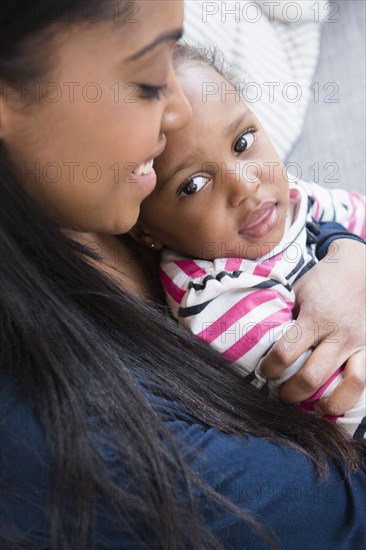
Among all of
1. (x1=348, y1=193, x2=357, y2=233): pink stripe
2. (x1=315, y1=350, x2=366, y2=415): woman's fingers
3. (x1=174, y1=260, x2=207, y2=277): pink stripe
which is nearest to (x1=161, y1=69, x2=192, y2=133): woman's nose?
(x1=174, y1=260, x2=207, y2=277): pink stripe

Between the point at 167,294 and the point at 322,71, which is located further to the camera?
the point at 322,71

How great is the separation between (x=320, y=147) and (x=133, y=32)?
0.78 metres

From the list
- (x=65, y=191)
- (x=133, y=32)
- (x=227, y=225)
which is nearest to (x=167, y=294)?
(x=227, y=225)

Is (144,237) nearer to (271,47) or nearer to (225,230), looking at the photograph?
(225,230)

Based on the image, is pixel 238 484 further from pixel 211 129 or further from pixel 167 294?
pixel 211 129

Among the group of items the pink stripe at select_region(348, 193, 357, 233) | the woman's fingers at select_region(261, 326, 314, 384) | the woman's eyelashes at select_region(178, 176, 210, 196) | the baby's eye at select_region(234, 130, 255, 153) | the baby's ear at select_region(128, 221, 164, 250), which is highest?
the baby's eye at select_region(234, 130, 255, 153)

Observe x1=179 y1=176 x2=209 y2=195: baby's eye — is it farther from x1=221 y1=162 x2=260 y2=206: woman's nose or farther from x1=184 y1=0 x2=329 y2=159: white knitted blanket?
x1=184 y1=0 x2=329 y2=159: white knitted blanket

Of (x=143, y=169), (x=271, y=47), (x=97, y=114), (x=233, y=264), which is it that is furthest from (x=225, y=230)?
(x=271, y=47)

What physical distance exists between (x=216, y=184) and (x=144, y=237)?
0.13 meters

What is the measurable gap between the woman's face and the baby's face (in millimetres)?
113

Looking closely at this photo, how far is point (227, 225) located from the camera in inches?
36.9

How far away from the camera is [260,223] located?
37.3 inches

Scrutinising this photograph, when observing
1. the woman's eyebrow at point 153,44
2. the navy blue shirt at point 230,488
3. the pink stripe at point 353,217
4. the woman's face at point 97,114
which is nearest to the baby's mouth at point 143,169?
the woman's face at point 97,114

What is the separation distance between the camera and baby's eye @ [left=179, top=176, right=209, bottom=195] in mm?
925
